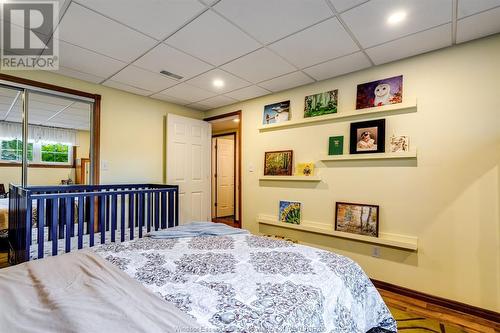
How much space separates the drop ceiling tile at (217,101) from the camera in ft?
12.5

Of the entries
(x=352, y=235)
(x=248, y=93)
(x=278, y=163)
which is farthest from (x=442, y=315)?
(x=248, y=93)

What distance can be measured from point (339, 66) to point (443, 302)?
2512 mm

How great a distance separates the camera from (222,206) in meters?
6.54

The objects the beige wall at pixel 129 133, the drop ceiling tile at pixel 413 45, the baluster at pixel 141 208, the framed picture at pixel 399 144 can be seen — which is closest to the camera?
the drop ceiling tile at pixel 413 45

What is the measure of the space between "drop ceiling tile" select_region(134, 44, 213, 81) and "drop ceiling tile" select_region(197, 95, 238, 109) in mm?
908

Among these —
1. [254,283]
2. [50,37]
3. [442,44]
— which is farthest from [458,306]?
[50,37]

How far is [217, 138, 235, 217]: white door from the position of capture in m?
6.51

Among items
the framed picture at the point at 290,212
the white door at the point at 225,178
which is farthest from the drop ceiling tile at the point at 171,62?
the white door at the point at 225,178

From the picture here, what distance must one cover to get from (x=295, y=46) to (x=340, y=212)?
1.87 m

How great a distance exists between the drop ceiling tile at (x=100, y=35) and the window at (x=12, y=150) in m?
1.53

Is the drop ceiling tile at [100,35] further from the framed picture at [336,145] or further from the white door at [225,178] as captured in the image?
the white door at [225,178]

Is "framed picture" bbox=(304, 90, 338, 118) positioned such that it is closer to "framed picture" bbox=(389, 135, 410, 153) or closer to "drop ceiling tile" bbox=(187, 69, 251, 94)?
"framed picture" bbox=(389, 135, 410, 153)

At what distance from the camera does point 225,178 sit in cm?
666

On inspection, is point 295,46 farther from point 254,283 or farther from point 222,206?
point 222,206
